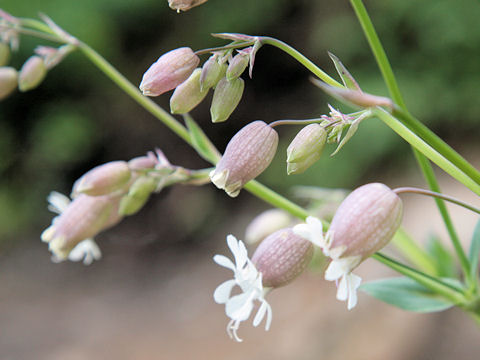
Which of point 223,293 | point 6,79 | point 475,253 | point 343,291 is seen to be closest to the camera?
point 343,291

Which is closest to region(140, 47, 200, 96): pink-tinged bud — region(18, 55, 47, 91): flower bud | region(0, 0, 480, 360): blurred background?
region(18, 55, 47, 91): flower bud

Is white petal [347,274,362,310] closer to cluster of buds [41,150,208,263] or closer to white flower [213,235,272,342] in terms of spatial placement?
white flower [213,235,272,342]

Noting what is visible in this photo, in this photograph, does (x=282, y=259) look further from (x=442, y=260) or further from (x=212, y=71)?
(x=442, y=260)

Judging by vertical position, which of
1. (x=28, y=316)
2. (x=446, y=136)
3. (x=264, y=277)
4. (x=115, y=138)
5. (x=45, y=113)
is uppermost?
(x=264, y=277)

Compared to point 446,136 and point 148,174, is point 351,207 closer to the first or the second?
point 148,174

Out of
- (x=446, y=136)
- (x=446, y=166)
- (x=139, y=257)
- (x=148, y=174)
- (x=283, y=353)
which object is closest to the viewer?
(x=446, y=166)

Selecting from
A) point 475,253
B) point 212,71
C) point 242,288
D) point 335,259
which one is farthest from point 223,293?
point 475,253

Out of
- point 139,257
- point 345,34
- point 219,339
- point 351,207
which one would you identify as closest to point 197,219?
point 139,257
